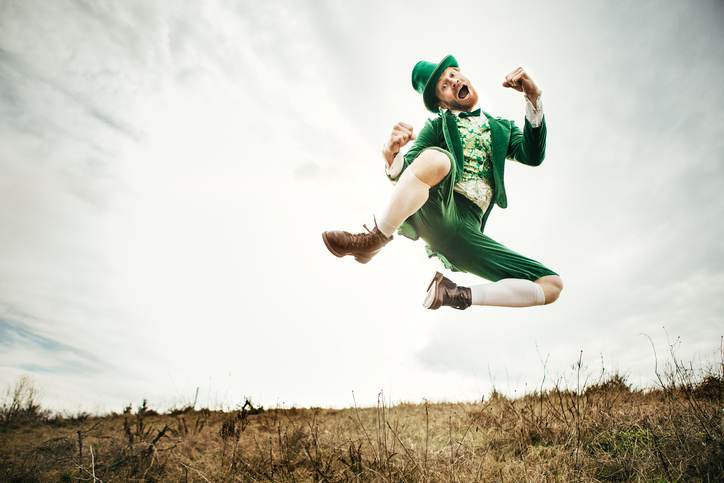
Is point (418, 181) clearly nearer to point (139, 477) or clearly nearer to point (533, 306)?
point (533, 306)

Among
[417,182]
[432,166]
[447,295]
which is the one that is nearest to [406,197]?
[417,182]

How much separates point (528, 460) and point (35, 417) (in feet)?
24.7

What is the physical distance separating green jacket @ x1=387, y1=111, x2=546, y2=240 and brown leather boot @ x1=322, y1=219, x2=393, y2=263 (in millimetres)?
278

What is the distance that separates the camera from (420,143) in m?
2.96

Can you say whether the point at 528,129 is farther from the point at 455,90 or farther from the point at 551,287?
the point at 551,287

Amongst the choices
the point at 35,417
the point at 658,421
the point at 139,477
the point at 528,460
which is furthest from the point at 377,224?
the point at 35,417

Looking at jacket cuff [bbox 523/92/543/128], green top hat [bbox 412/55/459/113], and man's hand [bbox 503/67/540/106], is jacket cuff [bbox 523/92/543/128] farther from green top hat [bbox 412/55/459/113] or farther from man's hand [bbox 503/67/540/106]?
green top hat [bbox 412/55/459/113]

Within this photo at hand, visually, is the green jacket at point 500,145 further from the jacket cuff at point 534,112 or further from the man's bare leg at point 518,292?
the man's bare leg at point 518,292

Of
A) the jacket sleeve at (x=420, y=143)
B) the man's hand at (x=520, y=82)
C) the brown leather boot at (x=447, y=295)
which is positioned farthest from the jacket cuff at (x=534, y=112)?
the brown leather boot at (x=447, y=295)

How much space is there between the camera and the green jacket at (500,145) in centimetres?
290

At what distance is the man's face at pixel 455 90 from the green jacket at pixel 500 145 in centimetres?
19

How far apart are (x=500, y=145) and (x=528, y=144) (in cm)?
21

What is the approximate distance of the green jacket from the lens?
9.53 ft

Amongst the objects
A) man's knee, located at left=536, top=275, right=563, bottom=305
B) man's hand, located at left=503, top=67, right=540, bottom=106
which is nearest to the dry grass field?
man's knee, located at left=536, top=275, right=563, bottom=305
